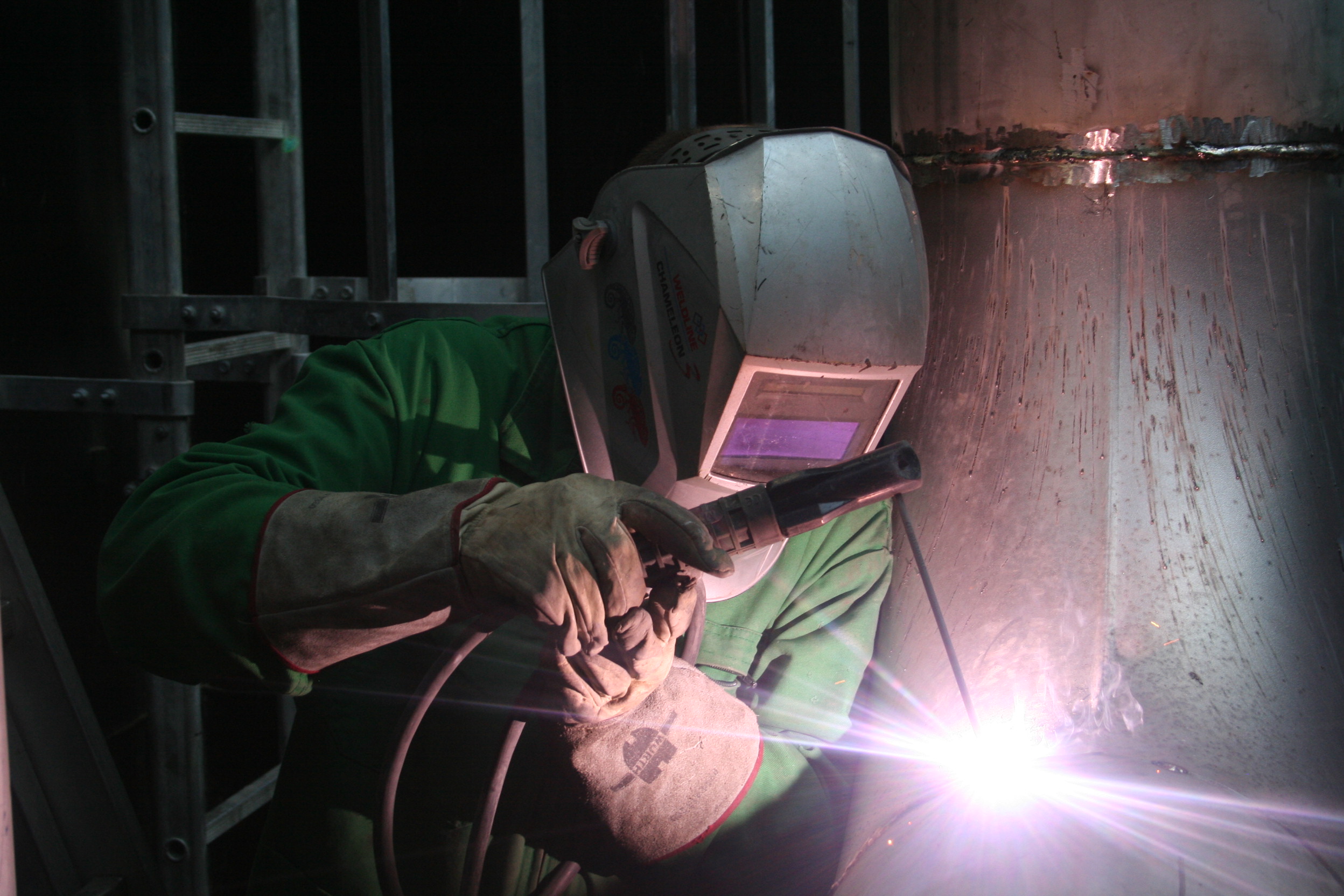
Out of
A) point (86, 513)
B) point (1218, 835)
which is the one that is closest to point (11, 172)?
point (86, 513)

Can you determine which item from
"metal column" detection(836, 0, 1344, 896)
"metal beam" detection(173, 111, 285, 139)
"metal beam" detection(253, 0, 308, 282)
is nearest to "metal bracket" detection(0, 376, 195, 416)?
"metal beam" detection(253, 0, 308, 282)

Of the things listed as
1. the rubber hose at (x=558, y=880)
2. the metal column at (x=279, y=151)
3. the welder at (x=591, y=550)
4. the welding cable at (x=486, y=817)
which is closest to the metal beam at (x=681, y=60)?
the welder at (x=591, y=550)

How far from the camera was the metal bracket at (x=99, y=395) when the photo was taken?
188 cm

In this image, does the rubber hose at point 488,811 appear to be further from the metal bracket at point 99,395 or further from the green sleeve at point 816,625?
the metal bracket at point 99,395

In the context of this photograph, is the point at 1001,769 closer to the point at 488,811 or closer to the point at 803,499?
the point at 803,499

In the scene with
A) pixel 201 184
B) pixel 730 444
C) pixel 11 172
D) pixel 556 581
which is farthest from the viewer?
pixel 201 184

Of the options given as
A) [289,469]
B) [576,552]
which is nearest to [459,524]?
[576,552]

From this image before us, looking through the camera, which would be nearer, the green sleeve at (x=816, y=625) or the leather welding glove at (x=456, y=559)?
the leather welding glove at (x=456, y=559)

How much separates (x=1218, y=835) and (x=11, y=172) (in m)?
2.55

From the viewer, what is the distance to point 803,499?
1100mm

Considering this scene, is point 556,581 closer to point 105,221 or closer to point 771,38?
point 771,38

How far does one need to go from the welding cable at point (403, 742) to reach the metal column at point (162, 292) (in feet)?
2.81

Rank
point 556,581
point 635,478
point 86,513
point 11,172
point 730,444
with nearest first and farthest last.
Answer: point 556,581, point 730,444, point 635,478, point 11,172, point 86,513

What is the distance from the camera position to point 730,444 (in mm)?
1299
